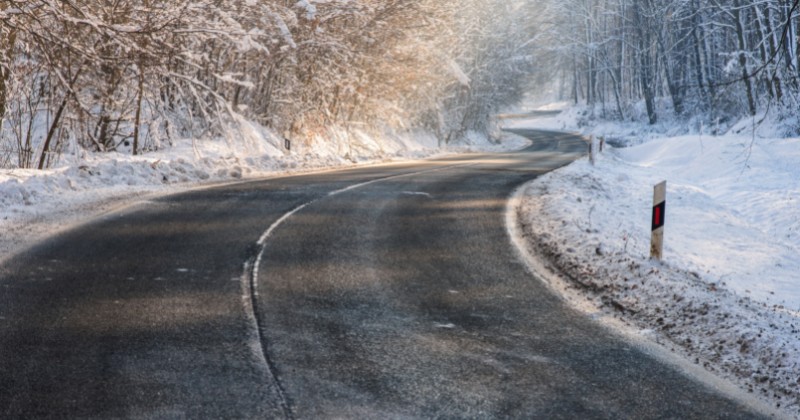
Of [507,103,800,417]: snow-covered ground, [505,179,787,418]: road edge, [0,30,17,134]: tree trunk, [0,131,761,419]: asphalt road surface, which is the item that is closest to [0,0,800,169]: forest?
[0,30,17,134]: tree trunk

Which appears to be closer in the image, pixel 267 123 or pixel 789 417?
pixel 789 417

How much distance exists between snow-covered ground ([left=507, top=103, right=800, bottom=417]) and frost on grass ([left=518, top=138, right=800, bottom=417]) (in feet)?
0.07

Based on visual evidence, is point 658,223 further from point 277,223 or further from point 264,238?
point 277,223

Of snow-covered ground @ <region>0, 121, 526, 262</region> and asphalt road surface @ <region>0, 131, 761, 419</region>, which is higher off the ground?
snow-covered ground @ <region>0, 121, 526, 262</region>

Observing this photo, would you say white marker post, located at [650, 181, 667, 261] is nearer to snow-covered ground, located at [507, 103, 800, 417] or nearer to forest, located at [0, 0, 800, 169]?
snow-covered ground, located at [507, 103, 800, 417]

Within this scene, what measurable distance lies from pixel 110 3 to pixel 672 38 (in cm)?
4865

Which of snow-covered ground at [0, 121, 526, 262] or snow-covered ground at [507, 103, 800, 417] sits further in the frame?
snow-covered ground at [0, 121, 526, 262]

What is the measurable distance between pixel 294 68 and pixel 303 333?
20.9 metres

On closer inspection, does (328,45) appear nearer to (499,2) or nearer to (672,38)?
(499,2)

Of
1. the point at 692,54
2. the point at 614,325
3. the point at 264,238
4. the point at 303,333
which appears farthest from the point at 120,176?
the point at 692,54

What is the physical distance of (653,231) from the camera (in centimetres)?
967

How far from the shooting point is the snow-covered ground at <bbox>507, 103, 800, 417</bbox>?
639 centimetres

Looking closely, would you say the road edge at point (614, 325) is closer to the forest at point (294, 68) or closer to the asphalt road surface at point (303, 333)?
the asphalt road surface at point (303, 333)

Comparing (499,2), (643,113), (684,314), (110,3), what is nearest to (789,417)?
(684,314)
